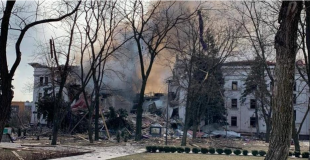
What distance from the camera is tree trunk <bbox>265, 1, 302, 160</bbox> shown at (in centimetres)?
820

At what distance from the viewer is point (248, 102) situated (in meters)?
52.5

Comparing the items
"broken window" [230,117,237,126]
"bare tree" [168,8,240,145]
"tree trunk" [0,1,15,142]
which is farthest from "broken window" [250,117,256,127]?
"tree trunk" [0,1,15,142]

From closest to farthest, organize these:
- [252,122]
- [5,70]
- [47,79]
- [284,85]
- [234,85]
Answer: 1. [284,85]
2. [5,70]
3. [47,79]
4. [234,85]
5. [252,122]

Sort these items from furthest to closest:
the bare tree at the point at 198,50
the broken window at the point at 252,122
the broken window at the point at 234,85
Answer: the broken window at the point at 252,122, the broken window at the point at 234,85, the bare tree at the point at 198,50

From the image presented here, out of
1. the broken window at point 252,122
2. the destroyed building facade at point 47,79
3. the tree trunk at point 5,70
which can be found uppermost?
the destroyed building facade at point 47,79

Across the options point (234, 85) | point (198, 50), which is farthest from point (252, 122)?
point (198, 50)

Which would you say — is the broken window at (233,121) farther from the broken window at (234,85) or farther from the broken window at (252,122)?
the broken window at (234,85)

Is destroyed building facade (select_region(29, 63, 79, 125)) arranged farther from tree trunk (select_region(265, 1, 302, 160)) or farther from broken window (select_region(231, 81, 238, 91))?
broken window (select_region(231, 81, 238, 91))

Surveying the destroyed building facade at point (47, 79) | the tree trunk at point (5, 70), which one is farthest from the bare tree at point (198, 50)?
the tree trunk at point (5, 70)

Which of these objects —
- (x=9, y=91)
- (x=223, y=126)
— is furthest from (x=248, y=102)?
(x=9, y=91)

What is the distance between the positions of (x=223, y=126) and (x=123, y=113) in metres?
16.0

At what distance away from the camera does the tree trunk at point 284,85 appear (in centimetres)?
820

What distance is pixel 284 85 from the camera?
8297 millimetres

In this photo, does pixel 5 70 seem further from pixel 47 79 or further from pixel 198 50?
pixel 47 79
